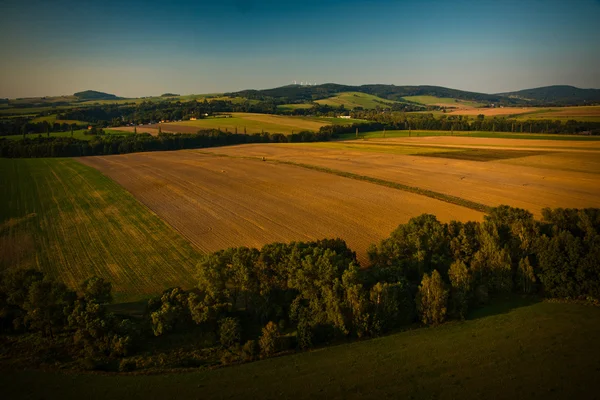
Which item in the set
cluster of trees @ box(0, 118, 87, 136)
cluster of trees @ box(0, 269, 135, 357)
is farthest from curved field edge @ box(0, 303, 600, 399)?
cluster of trees @ box(0, 118, 87, 136)

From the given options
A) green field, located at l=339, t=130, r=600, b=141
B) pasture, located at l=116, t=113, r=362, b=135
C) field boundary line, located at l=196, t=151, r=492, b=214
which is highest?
pasture, located at l=116, t=113, r=362, b=135

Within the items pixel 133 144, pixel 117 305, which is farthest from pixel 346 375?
pixel 133 144

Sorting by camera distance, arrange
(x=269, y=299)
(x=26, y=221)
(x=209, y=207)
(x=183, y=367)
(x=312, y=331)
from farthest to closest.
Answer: (x=209, y=207)
(x=26, y=221)
(x=269, y=299)
(x=312, y=331)
(x=183, y=367)

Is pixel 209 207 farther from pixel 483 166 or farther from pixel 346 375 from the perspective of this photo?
pixel 483 166

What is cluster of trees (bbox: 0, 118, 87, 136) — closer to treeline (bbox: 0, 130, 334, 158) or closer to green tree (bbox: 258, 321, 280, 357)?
treeline (bbox: 0, 130, 334, 158)

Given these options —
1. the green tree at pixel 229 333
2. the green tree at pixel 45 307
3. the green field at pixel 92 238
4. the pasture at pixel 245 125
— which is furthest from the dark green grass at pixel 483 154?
the green tree at pixel 45 307

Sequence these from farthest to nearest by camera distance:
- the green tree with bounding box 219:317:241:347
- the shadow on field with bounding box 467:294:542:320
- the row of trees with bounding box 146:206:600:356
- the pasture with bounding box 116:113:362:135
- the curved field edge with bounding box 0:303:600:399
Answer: the pasture with bounding box 116:113:362:135 < the shadow on field with bounding box 467:294:542:320 < the row of trees with bounding box 146:206:600:356 < the green tree with bounding box 219:317:241:347 < the curved field edge with bounding box 0:303:600:399

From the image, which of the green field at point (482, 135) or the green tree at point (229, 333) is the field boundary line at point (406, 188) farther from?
the green field at point (482, 135)
